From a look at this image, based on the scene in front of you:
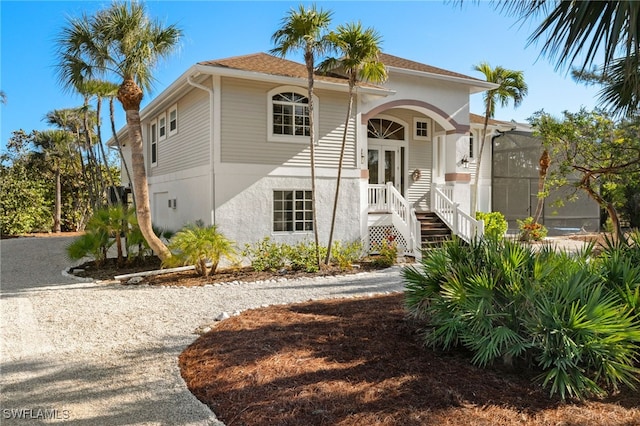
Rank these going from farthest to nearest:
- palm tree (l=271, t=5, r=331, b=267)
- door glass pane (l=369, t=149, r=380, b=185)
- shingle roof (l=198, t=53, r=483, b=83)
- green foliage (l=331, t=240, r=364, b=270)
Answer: door glass pane (l=369, t=149, r=380, b=185)
shingle roof (l=198, t=53, r=483, b=83)
green foliage (l=331, t=240, r=364, b=270)
palm tree (l=271, t=5, r=331, b=267)

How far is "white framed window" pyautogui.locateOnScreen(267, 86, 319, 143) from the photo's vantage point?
1198cm

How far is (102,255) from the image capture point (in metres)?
11.4

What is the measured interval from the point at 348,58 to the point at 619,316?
26.7ft

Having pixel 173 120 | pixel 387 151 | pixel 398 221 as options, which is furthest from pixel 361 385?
pixel 173 120

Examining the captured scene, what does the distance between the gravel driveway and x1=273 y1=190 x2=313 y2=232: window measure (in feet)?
8.74

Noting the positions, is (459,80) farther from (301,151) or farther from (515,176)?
(515,176)

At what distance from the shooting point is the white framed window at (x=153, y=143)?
16688 mm

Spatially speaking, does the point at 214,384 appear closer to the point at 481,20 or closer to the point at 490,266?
the point at 490,266

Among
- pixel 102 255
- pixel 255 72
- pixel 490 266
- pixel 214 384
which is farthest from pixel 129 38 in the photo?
pixel 490 266

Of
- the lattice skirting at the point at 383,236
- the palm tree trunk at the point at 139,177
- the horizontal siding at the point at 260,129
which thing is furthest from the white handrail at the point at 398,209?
the palm tree trunk at the point at 139,177

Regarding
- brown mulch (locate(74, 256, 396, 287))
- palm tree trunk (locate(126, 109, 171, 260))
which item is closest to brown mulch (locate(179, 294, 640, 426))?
brown mulch (locate(74, 256, 396, 287))

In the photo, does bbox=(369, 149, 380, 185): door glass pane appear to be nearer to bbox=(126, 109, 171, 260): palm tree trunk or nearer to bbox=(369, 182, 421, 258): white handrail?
bbox=(369, 182, 421, 258): white handrail

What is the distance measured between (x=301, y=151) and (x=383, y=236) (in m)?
3.76

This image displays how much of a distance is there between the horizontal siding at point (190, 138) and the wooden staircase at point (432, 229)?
22.6ft
